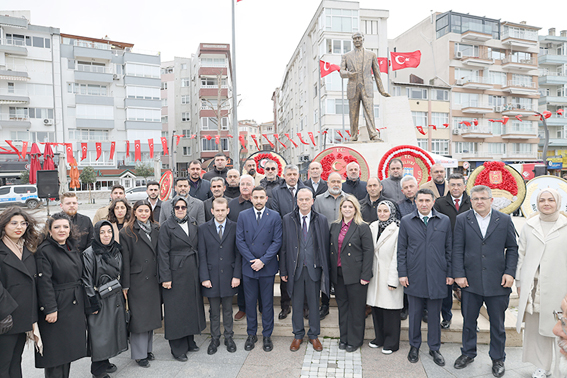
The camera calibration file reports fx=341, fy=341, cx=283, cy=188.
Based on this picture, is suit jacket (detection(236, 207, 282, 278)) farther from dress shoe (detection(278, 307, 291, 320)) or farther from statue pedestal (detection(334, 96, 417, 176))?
statue pedestal (detection(334, 96, 417, 176))

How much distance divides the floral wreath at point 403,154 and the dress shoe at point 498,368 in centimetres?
474

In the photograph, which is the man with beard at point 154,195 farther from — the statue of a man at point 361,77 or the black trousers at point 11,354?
the statue of a man at point 361,77

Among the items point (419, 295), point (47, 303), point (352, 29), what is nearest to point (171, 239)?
point (47, 303)

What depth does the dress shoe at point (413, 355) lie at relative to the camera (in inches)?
163

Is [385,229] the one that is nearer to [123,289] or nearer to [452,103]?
[123,289]

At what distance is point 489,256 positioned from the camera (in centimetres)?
390

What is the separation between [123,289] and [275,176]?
9.79 ft

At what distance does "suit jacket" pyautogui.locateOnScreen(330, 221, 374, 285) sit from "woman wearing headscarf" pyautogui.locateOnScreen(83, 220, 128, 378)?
2.75 meters

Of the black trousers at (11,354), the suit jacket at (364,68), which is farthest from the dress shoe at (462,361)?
the suit jacket at (364,68)

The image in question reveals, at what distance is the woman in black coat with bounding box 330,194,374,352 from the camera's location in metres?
4.37

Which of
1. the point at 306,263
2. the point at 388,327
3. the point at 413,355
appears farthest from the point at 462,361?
the point at 306,263

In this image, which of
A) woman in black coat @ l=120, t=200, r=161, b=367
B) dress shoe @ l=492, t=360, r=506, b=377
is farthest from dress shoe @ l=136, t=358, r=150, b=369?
dress shoe @ l=492, t=360, r=506, b=377

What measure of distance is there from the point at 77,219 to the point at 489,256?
17.4 feet

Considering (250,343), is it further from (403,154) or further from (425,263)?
(403,154)
